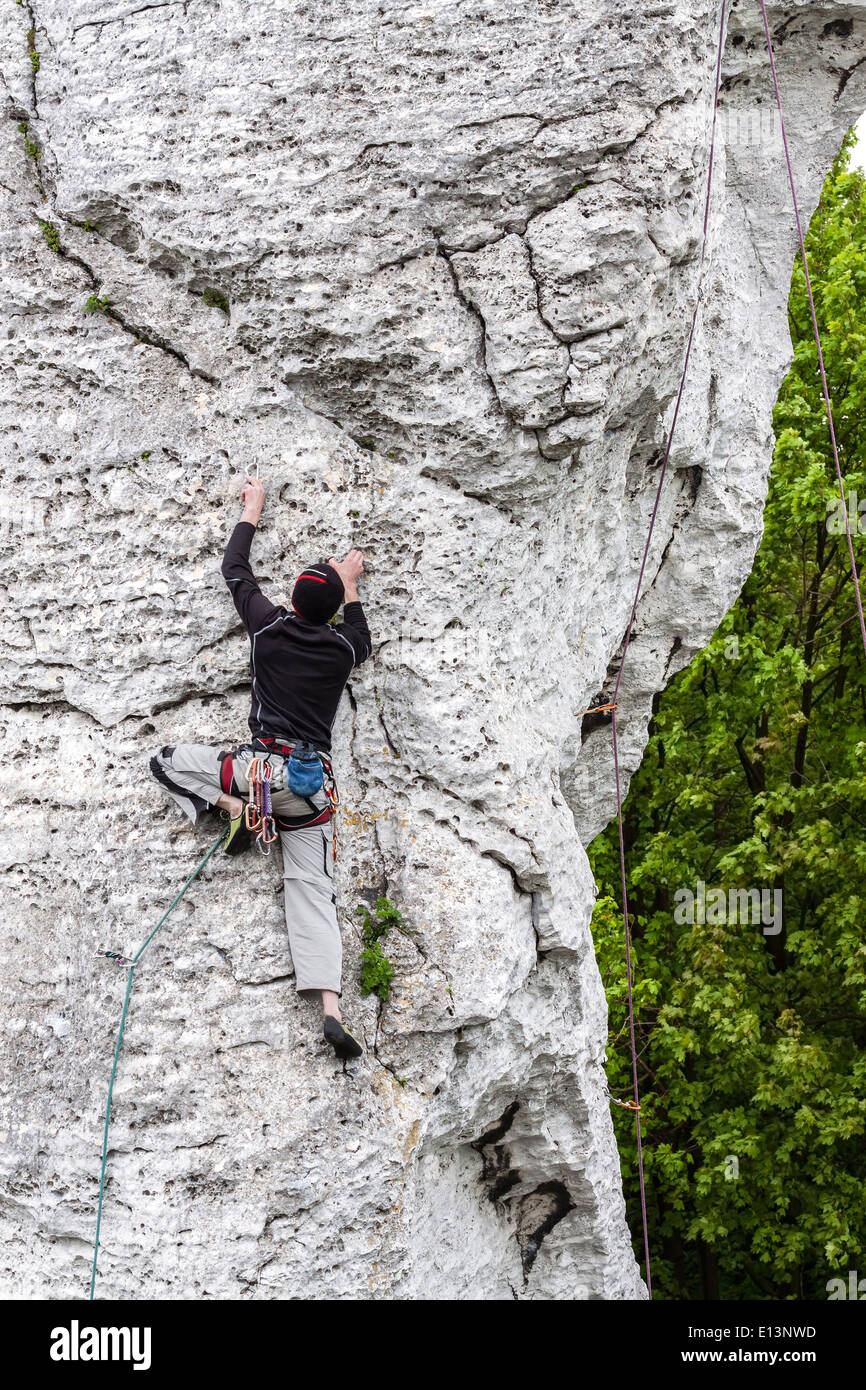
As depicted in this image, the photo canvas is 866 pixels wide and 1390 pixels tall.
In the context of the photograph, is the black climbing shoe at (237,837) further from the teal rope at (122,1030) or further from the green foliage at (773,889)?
the green foliage at (773,889)

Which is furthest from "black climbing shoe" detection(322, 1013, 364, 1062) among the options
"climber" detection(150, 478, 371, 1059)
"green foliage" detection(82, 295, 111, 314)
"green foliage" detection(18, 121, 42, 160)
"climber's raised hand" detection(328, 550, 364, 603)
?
"green foliage" detection(18, 121, 42, 160)

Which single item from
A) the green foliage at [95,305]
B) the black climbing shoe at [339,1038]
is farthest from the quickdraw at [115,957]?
the green foliage at [95,305]

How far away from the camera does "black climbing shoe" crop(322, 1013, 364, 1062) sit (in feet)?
17.0

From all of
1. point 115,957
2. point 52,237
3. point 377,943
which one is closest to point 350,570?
point 377,943

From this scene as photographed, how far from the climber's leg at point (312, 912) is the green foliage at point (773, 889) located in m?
7.05

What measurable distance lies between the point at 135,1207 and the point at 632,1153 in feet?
29.1

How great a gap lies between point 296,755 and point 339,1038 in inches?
46.9

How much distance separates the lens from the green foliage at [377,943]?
5.50m

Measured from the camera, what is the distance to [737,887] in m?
12.8

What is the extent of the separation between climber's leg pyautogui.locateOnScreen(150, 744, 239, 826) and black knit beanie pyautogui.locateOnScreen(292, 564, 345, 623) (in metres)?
0.71

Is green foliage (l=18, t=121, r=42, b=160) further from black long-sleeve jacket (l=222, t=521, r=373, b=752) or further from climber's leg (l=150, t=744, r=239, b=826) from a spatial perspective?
climber's leg (l=150, t=744, r=239, b=826)
